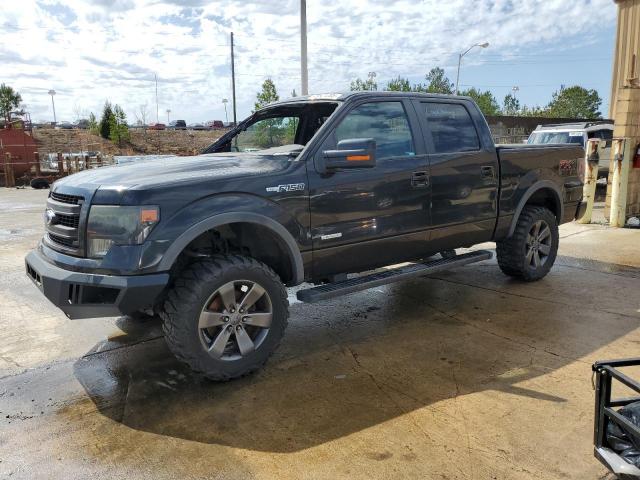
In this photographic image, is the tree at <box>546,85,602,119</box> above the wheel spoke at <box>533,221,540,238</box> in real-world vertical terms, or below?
above

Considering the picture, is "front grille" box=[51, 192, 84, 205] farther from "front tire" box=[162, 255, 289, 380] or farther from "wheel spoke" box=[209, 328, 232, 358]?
"wheel spoke" box=[209, 328, 232, 358]

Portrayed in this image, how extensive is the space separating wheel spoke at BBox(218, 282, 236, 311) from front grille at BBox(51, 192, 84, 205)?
1.09m

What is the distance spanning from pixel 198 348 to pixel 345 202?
5.08 feet

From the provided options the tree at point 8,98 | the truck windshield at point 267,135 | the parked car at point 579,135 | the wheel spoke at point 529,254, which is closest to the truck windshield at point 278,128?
the truck windshield at point 267,135

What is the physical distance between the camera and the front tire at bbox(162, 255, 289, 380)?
3.46 m

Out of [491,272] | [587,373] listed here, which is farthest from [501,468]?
[491,272]

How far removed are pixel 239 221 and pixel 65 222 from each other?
1.18m

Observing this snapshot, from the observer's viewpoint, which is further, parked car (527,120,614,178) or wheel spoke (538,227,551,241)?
parked car (527,120,614,178)

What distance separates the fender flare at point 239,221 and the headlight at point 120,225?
0.19 m

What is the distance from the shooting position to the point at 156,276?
11.0 ft

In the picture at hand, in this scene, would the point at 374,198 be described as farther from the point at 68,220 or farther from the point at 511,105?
the point at 511,105

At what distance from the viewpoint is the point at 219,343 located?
360cm

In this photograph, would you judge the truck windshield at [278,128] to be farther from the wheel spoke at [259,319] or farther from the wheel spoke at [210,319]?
the wheel spoke at [210,319]

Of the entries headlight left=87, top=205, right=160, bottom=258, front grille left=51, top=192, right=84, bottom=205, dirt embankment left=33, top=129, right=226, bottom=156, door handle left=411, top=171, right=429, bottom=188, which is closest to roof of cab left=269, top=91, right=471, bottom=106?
door handle left=411, top=171, right=429, bottom=188
